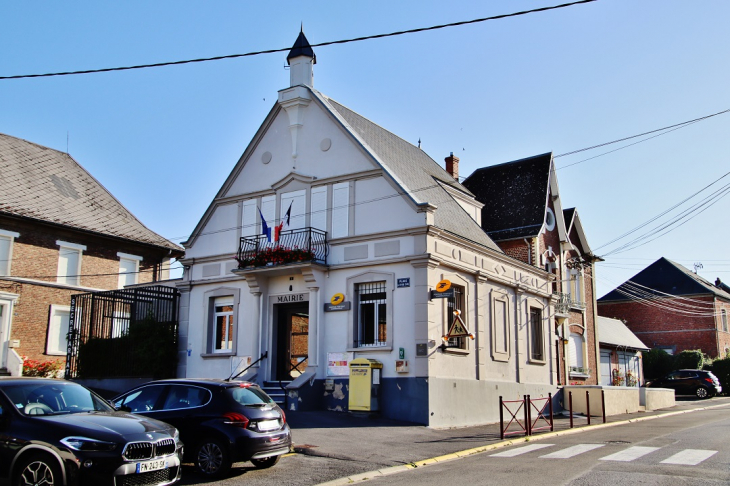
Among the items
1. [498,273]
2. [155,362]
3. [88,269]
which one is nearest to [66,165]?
[88,269]

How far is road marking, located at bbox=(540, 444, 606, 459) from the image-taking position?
42.1 ft

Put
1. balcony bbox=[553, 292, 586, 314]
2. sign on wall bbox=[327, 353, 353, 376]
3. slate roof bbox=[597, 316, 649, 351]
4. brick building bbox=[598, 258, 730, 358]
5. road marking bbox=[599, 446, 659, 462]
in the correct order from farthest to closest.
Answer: brick building bbox=[598, 258, 730, 358] → slate roof bbox=[597, 316, 649, 351] → balcony bbox=[553, 292, 586, 314] → sign on wall bbox=[327, 353, 353, 376] → road marking bbox=[599, 446, 659, 462]

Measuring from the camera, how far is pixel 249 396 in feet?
38.8

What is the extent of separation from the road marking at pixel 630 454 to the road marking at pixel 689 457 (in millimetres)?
555

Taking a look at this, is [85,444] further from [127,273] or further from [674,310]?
[674,310]

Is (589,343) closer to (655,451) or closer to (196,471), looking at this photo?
(655,451)

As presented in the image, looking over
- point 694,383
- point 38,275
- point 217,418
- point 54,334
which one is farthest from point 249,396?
point 694,383

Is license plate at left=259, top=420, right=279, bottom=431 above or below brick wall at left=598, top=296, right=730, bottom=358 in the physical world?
below

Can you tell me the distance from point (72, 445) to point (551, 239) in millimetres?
24810

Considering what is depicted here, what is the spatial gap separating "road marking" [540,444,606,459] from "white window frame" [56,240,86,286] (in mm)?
24555

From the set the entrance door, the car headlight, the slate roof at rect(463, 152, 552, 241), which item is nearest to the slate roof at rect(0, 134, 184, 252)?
the entrance door

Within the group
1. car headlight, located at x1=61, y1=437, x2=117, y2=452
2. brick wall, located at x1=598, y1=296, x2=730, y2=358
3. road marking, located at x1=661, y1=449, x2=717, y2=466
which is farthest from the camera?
brick wall, located at x1=598, y1=296, x2=730, y2=358

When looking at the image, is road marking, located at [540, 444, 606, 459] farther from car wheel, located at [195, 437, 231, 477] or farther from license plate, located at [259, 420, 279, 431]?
car wheel, located at [195, 437, 231, 477]

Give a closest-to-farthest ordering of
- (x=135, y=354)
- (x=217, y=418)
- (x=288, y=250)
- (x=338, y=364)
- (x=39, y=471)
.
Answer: (x=39, y=471) < (x=217, y=418) < (x=338, y=364) < (x=288, y=250) < (x=135, y=354)
